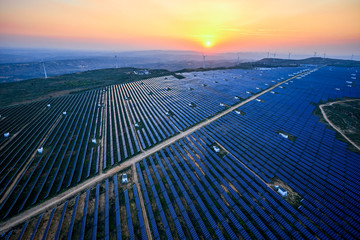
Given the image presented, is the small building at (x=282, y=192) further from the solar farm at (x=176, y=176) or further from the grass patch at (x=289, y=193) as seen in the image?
the grass patch at (x=289, y=193)

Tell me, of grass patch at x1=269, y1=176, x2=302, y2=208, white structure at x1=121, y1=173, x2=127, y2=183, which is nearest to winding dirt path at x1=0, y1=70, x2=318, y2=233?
white structure at x1=121, y1=173, x2=127, y2=183

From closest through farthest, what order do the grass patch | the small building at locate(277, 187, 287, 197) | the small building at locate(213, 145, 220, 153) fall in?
the grass patch → the small building at locate(277, 187, 287, 197) → the small building at locate(213, 145, 220, 153)

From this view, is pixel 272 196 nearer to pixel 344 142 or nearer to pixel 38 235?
pixel 344 142

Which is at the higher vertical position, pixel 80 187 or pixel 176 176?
pixel 176 176

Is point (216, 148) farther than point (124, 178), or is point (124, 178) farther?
point (216, 148)

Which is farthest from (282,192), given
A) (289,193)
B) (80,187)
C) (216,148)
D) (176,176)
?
(80,187)

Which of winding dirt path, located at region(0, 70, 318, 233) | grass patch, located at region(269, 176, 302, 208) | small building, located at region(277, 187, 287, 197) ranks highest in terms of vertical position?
small building, located at region(277, 187, 287, 197)

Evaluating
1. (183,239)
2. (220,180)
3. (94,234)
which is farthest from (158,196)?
(220,180)

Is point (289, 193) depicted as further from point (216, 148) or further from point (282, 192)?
point (216, 148)

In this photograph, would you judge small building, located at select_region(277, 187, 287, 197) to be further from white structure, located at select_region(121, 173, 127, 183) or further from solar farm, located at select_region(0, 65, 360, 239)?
white structure, located at select_region(121, 173, 127, 183)
